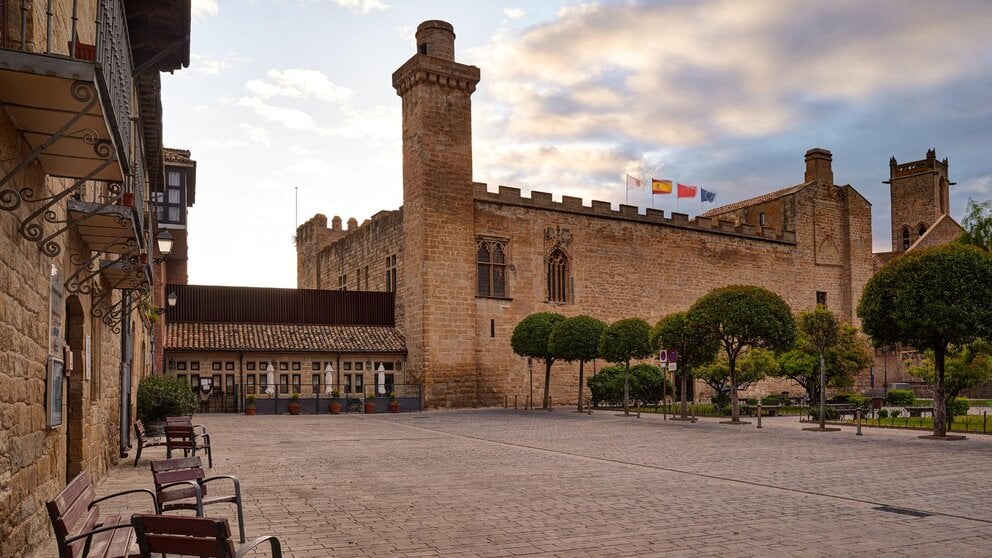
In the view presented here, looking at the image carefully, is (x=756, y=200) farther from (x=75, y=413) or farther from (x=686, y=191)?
(x=75, y=413)

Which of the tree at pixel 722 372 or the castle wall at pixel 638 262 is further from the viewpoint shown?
the castle wall at pixel 638 262

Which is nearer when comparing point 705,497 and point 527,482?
point 705,497

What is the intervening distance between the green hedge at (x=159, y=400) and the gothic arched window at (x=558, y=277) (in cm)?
2153

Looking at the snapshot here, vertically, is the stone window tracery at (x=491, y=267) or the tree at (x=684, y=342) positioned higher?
the stone window tracery at (x=491, y=267)

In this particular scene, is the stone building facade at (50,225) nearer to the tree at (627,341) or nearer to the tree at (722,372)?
the tree at (627,341)

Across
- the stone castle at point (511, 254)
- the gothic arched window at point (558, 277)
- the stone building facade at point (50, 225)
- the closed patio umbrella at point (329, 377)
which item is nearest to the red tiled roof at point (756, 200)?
the stone castle at point (511, 254)

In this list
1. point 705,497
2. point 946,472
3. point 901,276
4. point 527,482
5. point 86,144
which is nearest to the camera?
point 86,144

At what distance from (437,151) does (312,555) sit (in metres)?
29.2

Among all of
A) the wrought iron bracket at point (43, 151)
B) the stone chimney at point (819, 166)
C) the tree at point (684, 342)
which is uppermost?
the stone chimney at point (819, 166)

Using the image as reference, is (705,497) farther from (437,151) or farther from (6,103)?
(437,151)

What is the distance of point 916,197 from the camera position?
69312 mm

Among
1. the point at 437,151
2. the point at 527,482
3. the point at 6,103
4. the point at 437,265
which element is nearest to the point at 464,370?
the point at 437,265

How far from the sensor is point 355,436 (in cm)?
2059

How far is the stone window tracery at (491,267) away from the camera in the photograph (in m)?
36.7
